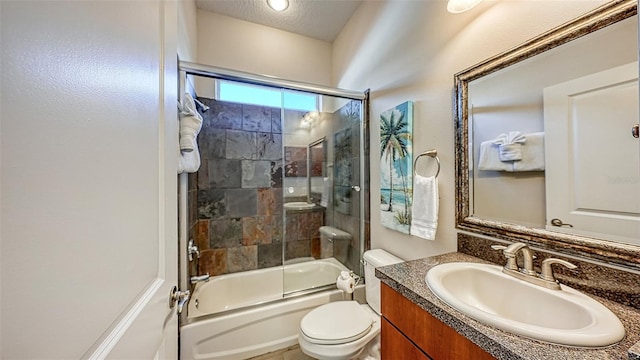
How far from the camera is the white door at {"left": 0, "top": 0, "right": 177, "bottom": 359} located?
0.96ft

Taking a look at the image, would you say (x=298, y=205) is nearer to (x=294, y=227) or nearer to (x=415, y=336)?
(x=294, y=227)

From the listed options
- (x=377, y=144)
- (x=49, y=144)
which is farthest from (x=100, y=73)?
(x=377, y=144)

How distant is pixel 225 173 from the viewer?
2.31 metres

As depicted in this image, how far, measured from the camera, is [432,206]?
4.20 feet

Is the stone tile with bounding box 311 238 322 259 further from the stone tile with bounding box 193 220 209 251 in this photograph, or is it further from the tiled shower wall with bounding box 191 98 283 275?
the stone tile with bounding box 193 220 209 251

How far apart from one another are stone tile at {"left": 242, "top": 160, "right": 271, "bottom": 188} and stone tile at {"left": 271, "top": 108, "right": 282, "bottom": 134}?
364mm

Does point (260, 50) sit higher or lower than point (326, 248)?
higher

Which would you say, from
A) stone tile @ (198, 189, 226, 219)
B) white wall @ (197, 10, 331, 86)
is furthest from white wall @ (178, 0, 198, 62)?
stone tile @ (198, 189, 226, 219)

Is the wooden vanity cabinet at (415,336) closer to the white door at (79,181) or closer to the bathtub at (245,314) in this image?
the white door at (79,181)

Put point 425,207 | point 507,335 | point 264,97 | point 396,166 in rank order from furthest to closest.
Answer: point 264,97
point 396,166
point 425,207
point 507,335

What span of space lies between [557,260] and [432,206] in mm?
554

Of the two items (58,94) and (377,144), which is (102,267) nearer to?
(58,94)

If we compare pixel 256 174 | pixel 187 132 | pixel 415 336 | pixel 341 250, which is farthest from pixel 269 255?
pixel 415 336

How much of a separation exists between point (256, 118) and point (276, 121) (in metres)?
0.21
